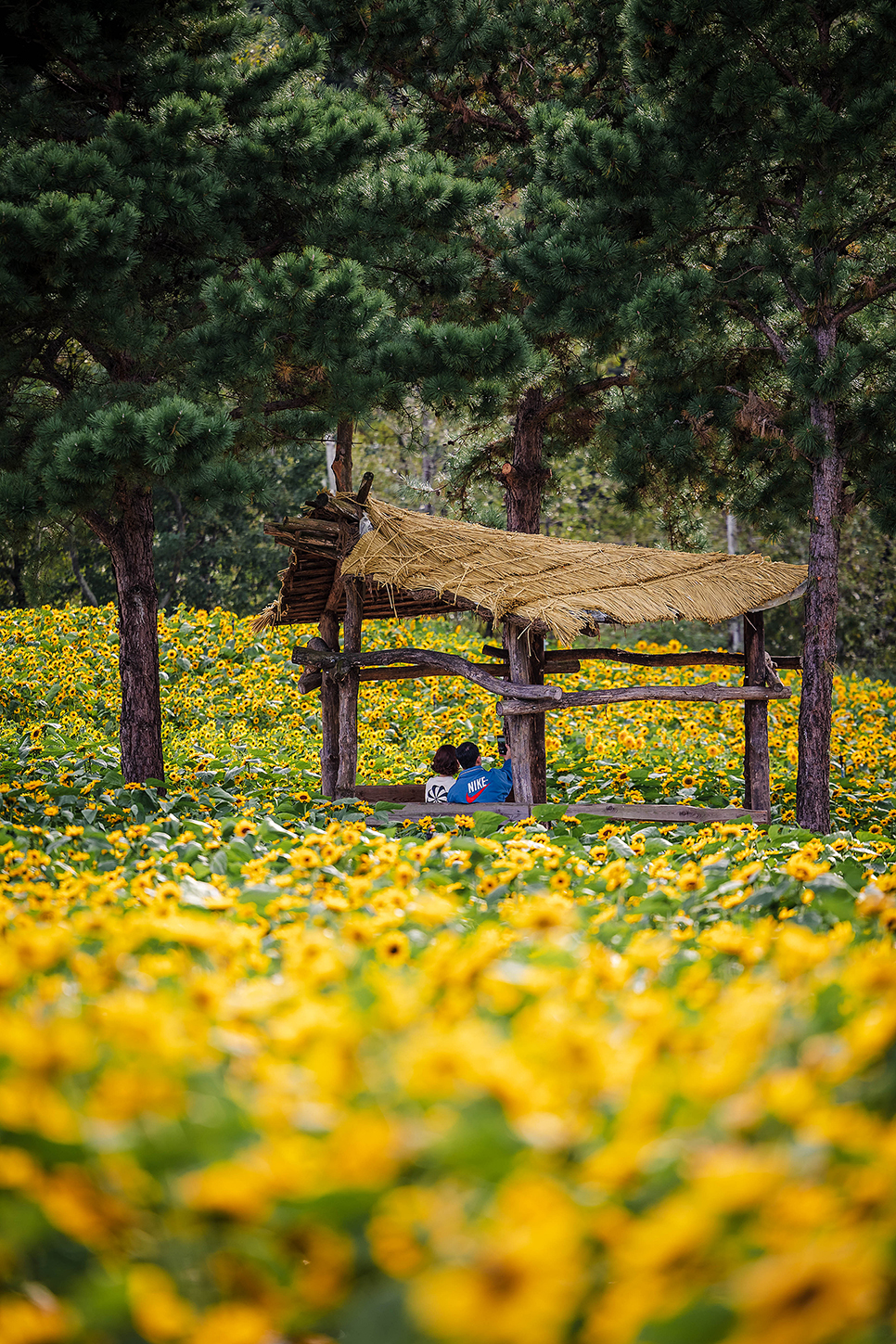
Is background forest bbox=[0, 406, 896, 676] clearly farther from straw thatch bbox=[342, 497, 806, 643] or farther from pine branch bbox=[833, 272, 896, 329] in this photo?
straw thatch bbox=[342, 497, 806, 643]

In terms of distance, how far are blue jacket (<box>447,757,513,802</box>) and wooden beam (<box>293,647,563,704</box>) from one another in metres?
0.58

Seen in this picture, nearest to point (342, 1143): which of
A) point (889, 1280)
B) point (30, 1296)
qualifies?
point (30, 1296)

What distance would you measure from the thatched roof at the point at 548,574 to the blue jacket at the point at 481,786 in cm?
111

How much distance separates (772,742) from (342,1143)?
1157cm

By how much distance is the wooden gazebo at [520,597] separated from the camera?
7023 mm

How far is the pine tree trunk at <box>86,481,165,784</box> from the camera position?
791cm

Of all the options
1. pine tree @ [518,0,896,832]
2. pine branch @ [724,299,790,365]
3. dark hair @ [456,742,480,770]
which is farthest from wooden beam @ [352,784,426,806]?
pine branch @ [724,299,790,365]

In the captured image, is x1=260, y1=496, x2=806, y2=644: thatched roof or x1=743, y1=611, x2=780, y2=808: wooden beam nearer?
x1=260, y1=496, x2=806, y2=644: thatched roof

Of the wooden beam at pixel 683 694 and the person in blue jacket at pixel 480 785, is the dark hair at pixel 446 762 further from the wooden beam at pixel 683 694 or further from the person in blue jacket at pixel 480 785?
the wooden beam at pixel 683 694

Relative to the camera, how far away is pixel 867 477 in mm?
8758

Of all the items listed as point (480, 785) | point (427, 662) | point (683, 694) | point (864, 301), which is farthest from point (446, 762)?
point (864, 301)

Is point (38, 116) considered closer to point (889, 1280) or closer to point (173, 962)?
point (173, 962)

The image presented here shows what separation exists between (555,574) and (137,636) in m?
3.31

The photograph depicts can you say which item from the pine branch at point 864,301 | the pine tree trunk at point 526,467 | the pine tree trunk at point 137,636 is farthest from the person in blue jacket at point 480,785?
the pine branch at point 864,301
